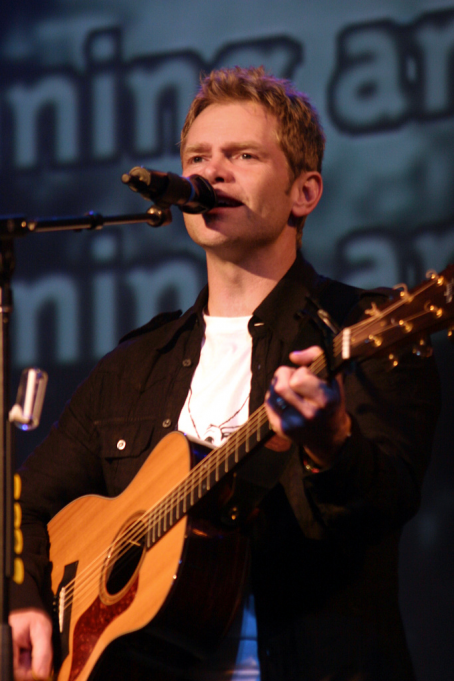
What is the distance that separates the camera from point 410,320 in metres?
1.52

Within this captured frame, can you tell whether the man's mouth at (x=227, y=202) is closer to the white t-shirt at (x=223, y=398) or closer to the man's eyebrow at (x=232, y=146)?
the man's eyebrow at (x=232, y=146)

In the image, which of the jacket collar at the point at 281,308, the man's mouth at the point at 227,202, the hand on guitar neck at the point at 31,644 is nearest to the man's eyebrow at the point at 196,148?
the man's mouth at the point at 227,202

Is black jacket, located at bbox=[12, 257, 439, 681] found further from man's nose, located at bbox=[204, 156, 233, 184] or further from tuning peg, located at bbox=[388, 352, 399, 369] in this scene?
man's nose, located at bbox=[204, 156, 233, 184]

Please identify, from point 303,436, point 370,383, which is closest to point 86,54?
point 370,383

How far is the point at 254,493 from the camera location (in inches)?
72.3

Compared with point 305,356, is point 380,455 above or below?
below

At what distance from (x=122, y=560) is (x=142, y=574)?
5.6 inches

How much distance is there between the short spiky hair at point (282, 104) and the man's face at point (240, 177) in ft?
0.10

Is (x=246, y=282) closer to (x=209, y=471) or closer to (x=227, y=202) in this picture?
(x=227, y=202)

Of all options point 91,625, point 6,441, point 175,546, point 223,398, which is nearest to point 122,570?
point 91,625

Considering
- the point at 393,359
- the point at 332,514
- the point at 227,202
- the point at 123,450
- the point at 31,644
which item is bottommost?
the point at 31,644

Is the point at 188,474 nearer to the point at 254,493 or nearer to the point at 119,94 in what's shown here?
the point at 254,493

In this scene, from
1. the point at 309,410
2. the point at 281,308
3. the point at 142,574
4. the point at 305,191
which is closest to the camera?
the point at 309,410

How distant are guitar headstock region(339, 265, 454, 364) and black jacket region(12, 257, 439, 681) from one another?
0.05 meters
